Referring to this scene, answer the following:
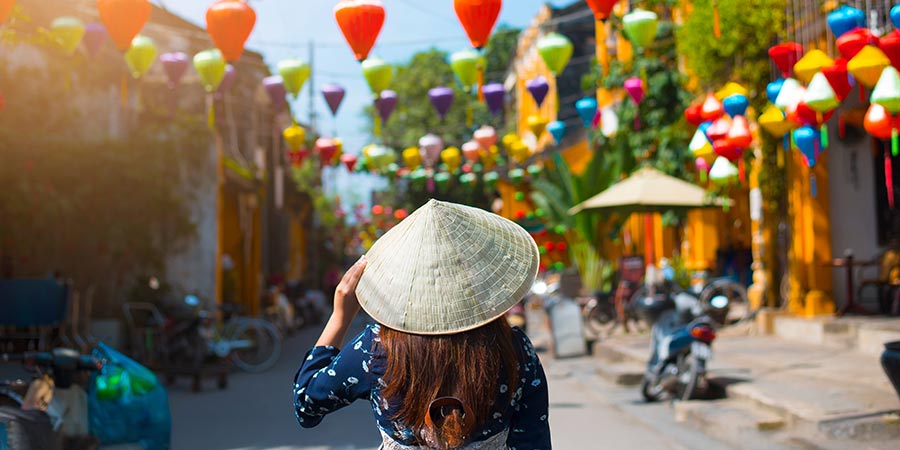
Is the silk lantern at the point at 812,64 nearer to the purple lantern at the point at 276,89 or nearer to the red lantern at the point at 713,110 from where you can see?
the red lantern at the point at 713,110

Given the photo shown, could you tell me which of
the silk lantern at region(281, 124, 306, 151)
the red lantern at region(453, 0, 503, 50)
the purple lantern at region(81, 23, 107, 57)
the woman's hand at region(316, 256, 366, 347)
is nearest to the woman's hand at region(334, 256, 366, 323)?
the woman's hand at region(316, 256, 366, 347)

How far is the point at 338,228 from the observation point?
2183 inches

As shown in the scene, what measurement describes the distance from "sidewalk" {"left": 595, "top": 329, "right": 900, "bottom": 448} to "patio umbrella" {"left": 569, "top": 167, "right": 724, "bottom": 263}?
10.7 ft

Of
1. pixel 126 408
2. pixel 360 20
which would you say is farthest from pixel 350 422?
pixel 360 20

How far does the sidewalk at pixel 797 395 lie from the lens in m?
6.71

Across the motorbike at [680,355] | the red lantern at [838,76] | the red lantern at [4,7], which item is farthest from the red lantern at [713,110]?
the red lantern at [4,7]

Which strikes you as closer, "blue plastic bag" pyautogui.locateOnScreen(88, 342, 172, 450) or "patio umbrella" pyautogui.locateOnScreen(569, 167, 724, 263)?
"blue plastic bag" pyautogui.locateOnScreen(88, 342, 172, 450)

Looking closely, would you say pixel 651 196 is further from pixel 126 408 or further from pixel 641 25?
pixel 126 408

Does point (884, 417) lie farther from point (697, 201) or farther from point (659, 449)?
point (697, 201)

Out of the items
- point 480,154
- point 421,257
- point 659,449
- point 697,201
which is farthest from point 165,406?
point 480,154

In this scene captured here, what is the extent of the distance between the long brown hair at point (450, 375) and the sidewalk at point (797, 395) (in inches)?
196

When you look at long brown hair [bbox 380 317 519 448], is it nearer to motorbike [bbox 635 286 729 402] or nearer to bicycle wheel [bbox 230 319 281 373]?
motorbike [bbox 635 286 729 402]

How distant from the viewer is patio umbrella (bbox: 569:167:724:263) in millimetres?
14922

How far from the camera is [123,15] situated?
290 inches
